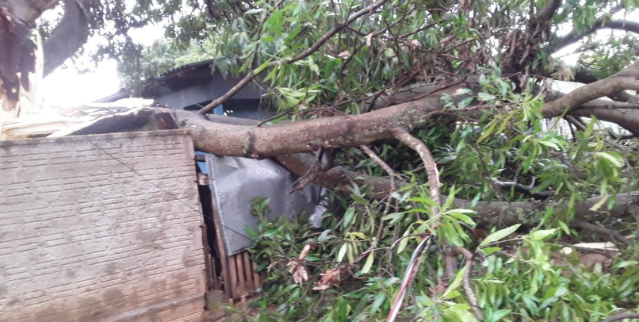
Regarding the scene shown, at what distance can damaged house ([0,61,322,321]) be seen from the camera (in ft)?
10.1

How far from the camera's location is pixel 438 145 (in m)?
4.29

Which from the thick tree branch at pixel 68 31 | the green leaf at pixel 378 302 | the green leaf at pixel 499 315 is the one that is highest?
the thick tree branch at pixel 68 31

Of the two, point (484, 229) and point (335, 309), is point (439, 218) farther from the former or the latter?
point (484, 229)

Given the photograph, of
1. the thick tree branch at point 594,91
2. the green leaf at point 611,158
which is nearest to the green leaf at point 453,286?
the green leaf at point 611,158

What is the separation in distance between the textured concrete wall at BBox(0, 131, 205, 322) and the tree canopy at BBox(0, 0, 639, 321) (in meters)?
0.54

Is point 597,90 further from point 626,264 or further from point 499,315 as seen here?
point 499,315

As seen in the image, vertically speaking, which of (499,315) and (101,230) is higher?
(101,230)

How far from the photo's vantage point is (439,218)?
91.7 inches

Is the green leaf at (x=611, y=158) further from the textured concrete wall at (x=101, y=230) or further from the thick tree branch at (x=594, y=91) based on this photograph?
the textured concrete wall at (x=101, y=230)

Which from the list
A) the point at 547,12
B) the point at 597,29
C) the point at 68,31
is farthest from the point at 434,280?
the point at 68,31

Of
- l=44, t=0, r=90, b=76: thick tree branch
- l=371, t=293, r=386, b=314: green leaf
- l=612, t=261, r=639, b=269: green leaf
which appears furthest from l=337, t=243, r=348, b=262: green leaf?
l=44, t=0, r=90, b=76: thick tree branch

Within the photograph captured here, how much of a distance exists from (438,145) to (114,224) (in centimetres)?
262

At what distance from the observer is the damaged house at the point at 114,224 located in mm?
3080

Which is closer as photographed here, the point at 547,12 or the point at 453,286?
the point at 453,286
